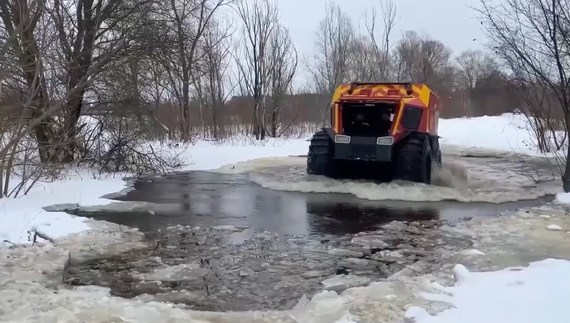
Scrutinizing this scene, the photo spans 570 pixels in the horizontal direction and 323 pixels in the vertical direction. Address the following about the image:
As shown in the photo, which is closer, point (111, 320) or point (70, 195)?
point (111, 320)

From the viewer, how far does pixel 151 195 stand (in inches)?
448

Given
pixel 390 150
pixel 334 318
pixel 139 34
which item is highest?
pixel 139 34

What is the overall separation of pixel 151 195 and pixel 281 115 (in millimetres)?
23263

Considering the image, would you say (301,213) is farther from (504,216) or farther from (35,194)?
(35,194)

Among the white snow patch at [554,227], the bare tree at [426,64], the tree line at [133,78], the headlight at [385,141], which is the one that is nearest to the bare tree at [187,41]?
the tree line at [133,78]

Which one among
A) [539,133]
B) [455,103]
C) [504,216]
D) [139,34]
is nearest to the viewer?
[504,216]

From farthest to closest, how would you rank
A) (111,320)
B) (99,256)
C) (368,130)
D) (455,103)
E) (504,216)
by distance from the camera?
(455,103) → (368,130) → (504,216) → (99,256) → (111,320)

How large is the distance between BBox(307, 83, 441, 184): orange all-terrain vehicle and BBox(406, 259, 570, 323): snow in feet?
19.6

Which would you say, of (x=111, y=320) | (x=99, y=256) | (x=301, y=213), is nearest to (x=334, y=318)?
(x=111, y=320)

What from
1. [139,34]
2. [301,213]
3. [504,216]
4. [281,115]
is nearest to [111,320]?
[301,213]

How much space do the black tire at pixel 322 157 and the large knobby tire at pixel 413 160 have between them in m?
1.50

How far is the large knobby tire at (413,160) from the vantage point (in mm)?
11641

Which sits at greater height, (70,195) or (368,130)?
(368,130)

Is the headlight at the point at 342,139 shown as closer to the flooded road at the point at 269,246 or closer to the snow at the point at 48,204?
the flooded road at the point at 269,246
